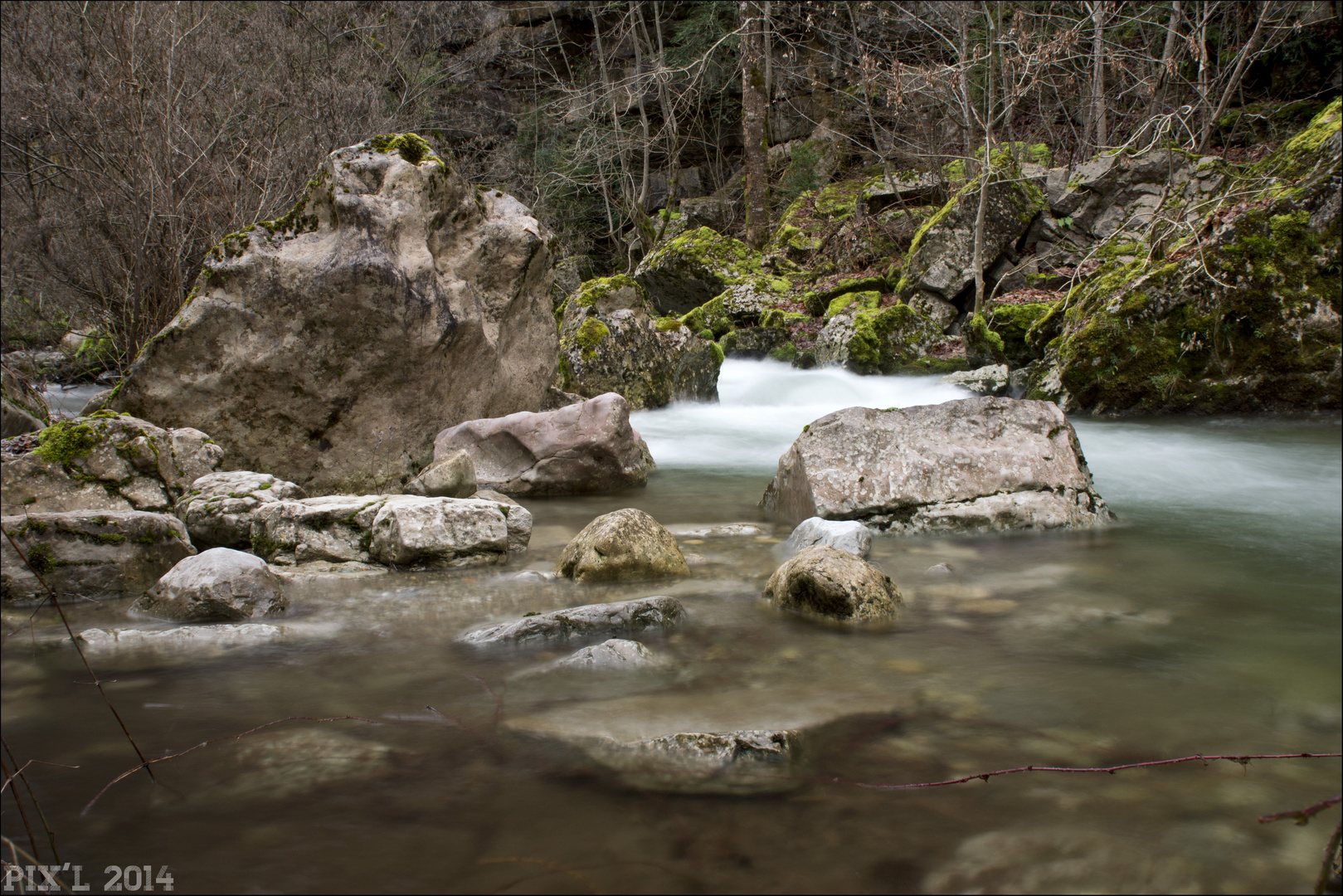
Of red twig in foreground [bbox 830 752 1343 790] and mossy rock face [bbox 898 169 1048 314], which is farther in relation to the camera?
mossy rock face [bbox 898 169 1048 314]

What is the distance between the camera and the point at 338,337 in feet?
19.3

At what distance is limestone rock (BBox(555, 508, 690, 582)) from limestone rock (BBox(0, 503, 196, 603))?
5.95ft

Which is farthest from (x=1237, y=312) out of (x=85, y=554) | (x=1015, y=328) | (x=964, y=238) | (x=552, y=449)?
(x=85, y=554)

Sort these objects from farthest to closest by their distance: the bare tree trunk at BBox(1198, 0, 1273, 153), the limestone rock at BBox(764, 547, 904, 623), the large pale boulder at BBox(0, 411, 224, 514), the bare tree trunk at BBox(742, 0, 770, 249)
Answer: the bare tree trunk at BBox(742, 0, 770, 249) < the bare tree trunk at BBox(1198, 0, 1273, 153) < the large pale boulder at BBox(0, 411, 224, 514) < the limestone rock at BBox(764, 547, 904, 623)

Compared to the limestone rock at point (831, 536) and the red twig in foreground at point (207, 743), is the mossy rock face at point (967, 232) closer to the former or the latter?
the limestone rock at point (831, 536)

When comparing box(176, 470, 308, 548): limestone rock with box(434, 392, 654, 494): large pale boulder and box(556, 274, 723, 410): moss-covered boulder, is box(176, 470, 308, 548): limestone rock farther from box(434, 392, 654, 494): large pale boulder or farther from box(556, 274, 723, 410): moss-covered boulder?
box(556, 274, 723, 410): moss-covered boulder

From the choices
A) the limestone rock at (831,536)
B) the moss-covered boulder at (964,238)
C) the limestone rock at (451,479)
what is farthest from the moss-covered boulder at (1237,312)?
the limestone rock at (451,479)

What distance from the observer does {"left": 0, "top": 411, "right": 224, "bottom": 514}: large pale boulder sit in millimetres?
4238

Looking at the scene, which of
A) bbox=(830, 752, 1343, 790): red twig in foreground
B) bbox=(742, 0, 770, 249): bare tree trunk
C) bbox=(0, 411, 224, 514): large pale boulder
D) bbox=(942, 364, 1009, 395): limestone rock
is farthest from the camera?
bbox=(742, 0, 770, 249): bare tree trunk

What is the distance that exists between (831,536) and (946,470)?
1.07 meters

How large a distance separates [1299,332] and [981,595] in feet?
17.0

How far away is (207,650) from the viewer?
121 inches

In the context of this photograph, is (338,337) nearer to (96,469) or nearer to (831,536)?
(96,469)

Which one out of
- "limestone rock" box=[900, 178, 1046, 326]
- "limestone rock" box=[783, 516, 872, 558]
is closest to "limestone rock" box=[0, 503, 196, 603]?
"limestone rock" box=[783, 516, 872, 558]
